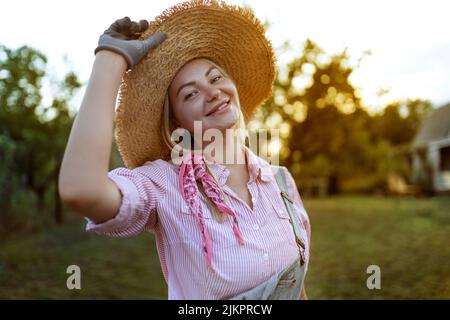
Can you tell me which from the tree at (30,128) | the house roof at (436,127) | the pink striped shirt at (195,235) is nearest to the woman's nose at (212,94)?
the pink striped shirt at (195,235)

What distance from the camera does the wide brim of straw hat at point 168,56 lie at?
1625mm

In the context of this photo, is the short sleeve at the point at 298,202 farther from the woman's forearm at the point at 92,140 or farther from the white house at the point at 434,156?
the white house at the point at 434,156

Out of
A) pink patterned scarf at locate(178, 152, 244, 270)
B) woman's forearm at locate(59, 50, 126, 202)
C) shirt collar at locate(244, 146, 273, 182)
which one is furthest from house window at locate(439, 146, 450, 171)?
woman's forearm at locate(59, 50, 126, 202)

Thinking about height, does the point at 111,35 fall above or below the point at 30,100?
below

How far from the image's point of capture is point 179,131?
1690 mm

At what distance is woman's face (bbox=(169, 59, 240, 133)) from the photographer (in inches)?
63.2

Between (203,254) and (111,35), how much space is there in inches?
26.2

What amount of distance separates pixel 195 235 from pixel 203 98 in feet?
1.51

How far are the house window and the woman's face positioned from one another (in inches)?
830

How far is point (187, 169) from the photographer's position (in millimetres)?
1531

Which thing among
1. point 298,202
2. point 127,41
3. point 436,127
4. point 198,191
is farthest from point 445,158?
point 127,41
